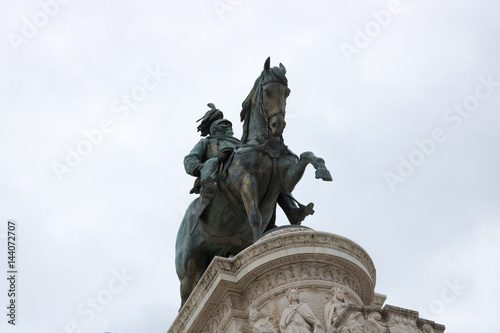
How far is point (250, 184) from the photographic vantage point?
15984 millimetres

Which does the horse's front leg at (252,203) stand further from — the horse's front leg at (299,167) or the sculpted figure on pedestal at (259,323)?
the sculpted figure on pedestal at (259,323)

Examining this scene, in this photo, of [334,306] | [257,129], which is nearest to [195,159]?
[257,129]

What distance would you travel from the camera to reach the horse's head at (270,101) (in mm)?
15914

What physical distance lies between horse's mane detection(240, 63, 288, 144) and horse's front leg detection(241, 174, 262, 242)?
964mm

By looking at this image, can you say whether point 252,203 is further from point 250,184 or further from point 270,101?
point 270,101

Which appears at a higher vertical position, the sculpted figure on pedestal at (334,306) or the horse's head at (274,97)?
the horse's head at (274,97)

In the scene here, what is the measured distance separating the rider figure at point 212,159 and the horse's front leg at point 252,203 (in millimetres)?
573

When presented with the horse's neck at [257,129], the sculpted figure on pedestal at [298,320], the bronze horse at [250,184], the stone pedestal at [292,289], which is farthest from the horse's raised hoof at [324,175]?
the sculpted figure on pedestal at [298,320]

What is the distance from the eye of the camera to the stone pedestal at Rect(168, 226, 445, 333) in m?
13.7

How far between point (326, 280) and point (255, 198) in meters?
2.22

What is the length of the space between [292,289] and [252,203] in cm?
224

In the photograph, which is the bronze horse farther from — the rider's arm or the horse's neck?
the rider's arm

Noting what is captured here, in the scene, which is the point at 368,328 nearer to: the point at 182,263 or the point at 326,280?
the point at 326,280

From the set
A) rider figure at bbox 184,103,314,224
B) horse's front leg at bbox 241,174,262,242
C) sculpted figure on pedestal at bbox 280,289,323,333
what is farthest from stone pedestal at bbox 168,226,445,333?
rider figure at bbox 184,103,314,224
